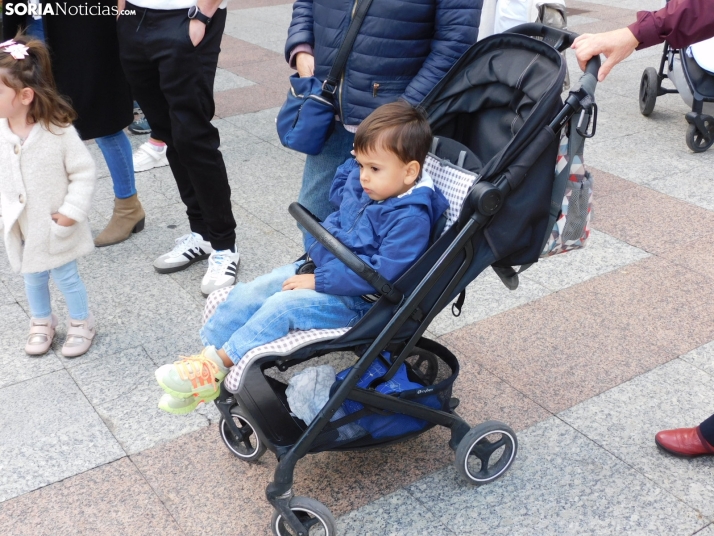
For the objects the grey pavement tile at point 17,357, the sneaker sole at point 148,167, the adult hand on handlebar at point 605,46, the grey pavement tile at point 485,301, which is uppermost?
the adult hand on handlebar at point 605,46

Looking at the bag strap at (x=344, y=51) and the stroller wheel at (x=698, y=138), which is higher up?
the bag strap at (x=344, y=51)

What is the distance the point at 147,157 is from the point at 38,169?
8.16ft

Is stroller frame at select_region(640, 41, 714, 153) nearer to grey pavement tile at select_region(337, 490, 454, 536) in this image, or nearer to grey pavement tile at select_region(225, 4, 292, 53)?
grey pavement tile at select_region(337, 490, 454, 536)

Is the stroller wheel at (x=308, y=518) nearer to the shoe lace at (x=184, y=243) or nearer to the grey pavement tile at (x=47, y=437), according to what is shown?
the grey pavement tile at (x=47, y=437)

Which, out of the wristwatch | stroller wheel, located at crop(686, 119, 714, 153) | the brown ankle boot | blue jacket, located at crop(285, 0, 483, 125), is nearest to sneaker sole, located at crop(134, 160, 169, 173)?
the brown ankle boot

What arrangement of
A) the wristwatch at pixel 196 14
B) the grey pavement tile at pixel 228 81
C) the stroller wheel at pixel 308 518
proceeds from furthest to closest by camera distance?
the grey pavement tile at pixel 228 81, the wristwatch at pixel 196 14, the stroller wheel at pixel 308 518

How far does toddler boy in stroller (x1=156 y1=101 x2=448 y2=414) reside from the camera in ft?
8.65

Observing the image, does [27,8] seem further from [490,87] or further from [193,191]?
[490,87]

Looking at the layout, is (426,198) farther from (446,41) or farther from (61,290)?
(61,290)

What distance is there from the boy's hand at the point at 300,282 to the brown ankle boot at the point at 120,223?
2.33m

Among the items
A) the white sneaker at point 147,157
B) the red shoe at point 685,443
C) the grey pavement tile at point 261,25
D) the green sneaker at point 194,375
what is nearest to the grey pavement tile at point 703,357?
the red shoe at point 685,443

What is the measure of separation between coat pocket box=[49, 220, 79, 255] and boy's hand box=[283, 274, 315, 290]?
127 centimetres

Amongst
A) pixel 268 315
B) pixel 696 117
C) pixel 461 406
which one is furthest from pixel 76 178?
pixel 696 117

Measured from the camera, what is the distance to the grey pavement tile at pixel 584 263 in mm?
4395
